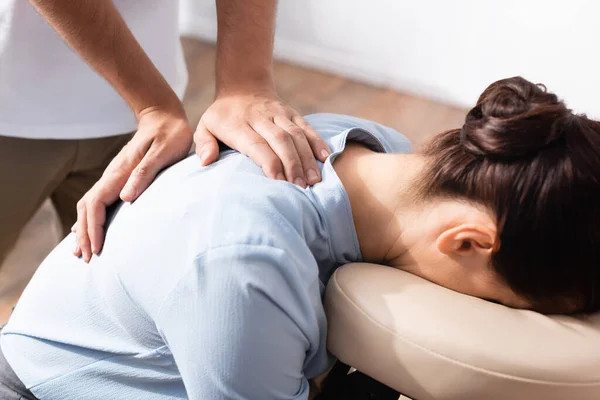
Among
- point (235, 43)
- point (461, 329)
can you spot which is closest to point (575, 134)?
point (461, 329)

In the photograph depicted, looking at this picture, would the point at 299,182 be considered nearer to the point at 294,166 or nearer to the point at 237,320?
the point at 294,166

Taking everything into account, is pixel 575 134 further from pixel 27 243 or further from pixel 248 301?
pixel 27 243

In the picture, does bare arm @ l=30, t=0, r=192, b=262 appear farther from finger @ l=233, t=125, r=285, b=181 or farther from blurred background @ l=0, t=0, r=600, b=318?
blurred background @ l=0, t=0, r=600, b=318

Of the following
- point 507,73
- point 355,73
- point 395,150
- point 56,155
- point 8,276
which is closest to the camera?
point 395,150

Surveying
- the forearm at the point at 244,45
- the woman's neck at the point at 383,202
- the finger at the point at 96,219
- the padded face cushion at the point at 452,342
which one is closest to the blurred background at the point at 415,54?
the forearm at the point at 244,45

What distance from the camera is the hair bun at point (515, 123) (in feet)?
2.92

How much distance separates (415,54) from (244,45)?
78.8 inches

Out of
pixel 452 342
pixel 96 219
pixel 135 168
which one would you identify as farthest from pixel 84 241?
pixel 452 342

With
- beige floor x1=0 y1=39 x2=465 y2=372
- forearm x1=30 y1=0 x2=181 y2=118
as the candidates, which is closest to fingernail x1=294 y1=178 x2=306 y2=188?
forearm x1=30 y1=0 x2=181 y2=118

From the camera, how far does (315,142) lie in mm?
1090

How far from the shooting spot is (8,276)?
2156mm

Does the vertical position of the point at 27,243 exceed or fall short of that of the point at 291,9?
it falls short

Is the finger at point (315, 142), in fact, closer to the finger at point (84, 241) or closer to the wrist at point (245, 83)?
the wrist at point (245, 83)

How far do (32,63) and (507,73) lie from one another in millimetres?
2208
